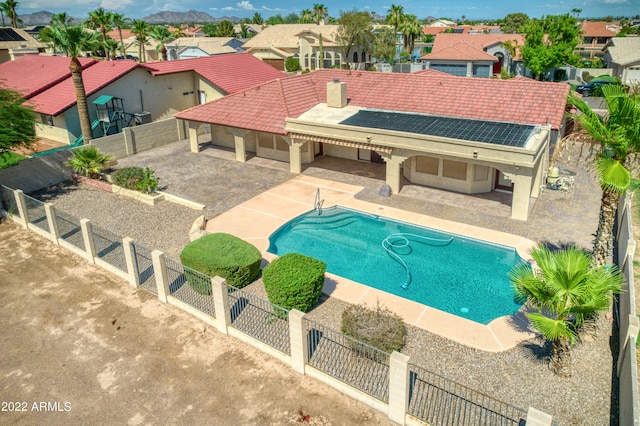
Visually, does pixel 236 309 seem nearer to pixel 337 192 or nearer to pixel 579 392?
pixel 579 392

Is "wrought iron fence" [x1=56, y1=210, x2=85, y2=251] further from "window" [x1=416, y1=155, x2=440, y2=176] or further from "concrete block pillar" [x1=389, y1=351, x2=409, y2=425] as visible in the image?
"window" [x1=416, y1=155, x2=440, y2=176]

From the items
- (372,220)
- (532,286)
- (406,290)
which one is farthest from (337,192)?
(532,286)

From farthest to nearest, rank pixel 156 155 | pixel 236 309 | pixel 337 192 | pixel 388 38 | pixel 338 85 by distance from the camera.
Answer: pixel 388 38 → pixel 156 155 → pixel 338 85 → pixel 337 192 → pixel 236 309

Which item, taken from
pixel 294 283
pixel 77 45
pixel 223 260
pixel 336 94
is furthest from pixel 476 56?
pixel 294 283

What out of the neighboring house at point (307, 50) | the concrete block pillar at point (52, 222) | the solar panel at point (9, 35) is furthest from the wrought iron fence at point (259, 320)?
the solar panel at point (9, 35)

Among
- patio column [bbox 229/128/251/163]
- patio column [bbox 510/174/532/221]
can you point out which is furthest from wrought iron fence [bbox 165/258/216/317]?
patio column [bbox 229/128/251/163]
